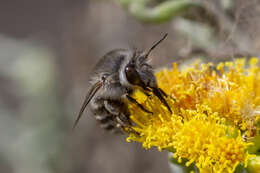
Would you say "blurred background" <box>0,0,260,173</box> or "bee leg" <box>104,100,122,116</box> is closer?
"bee leg" <box>104,100,122,116</box>

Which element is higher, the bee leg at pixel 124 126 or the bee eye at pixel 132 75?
the bee eye at pixel 132 75

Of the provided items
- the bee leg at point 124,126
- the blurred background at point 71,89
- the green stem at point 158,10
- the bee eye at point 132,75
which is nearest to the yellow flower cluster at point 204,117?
the bee leg at point 124,126

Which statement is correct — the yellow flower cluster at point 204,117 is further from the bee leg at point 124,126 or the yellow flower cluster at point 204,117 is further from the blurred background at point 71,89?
the blurred background at point 71,89

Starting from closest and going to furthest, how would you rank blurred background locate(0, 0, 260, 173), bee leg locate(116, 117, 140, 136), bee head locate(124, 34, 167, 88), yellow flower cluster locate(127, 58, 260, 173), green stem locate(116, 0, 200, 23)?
yellow flower cluster locate(127, 58, 260, 173), bee head locate(124, 34, 167, 88), bee leg locate(116, 117, 140, 136), green stem locate(116, 0, 200, 23), blurred background locate(0, 0, 260, 173)

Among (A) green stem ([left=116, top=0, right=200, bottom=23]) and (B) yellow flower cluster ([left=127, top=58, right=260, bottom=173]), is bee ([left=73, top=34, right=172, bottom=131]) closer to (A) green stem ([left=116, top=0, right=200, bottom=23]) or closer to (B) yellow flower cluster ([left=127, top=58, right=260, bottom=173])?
(B) yellow flower cluster ([left=127, top=58, right=260, bottom=173])

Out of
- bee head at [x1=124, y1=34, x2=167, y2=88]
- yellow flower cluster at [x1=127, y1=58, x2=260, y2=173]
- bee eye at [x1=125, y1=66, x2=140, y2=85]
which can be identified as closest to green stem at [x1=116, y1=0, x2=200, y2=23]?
yellow flower cluster at [x1=127, y1=58, x2=260, y2=173]

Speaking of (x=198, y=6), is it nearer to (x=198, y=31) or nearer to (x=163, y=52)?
(x=198, y=31)

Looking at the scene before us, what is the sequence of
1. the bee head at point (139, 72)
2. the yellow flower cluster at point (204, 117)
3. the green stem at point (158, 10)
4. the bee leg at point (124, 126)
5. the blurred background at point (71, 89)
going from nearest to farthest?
1. the yellow flower cluster at point (204, 117)
2. the bee head at point (139, 72)
3. the bee leg at point (124, 126)
4. the green stem at point (158, 10)
5. the blurred background at point (71, 89)

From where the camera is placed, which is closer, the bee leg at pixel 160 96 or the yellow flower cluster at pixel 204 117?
the yellow flower cluster at pixel 204 117
